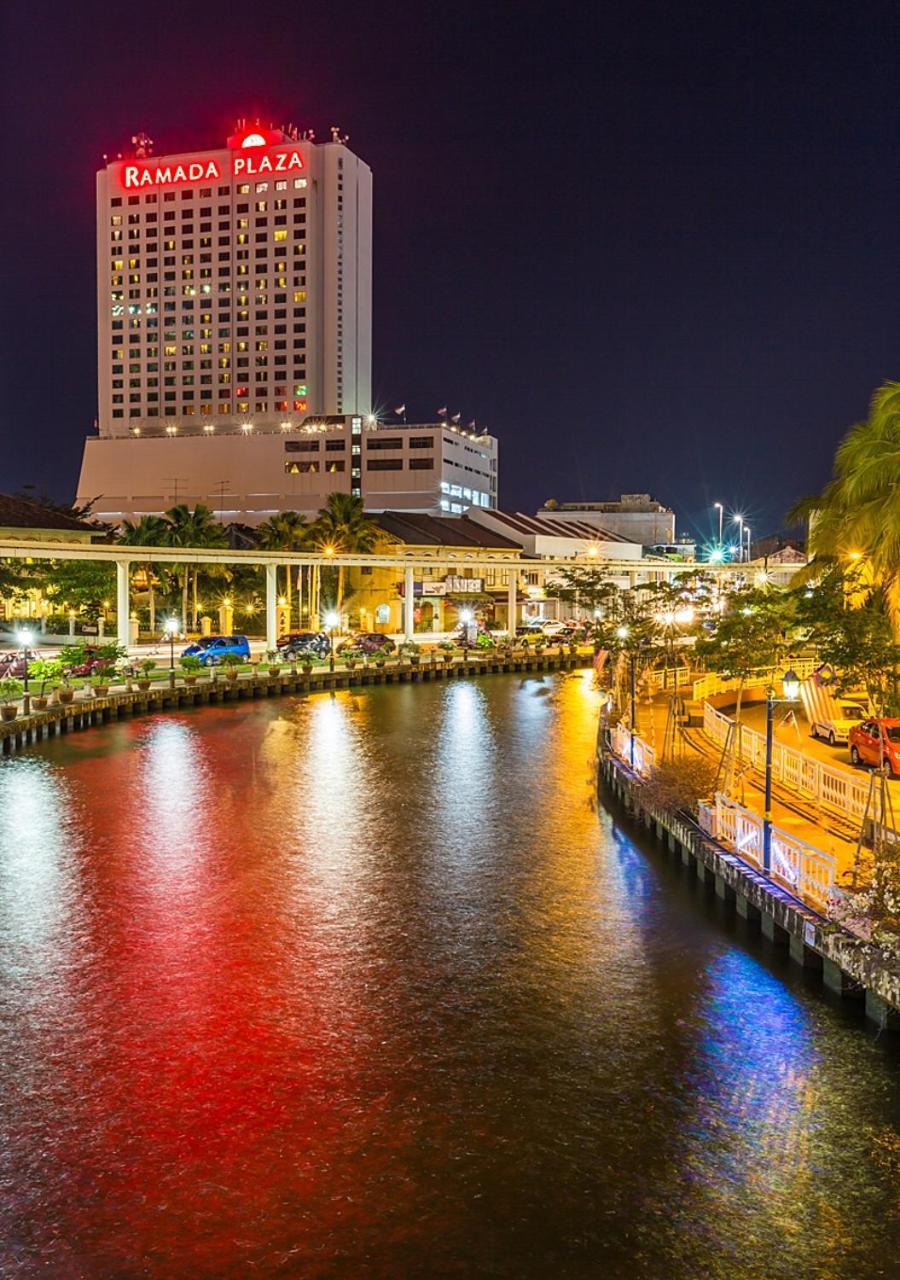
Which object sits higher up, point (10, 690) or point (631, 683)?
point (631, 683)

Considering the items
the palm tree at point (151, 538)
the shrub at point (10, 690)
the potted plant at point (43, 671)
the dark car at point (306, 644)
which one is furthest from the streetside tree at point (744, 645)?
the palm tree at point (151, 538)

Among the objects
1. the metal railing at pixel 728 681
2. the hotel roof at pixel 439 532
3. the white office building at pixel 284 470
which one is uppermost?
the white office building at pixel 284 470

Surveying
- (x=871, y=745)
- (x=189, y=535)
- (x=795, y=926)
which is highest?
(x=189, y=535)

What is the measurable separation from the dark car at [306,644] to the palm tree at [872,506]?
31755mm

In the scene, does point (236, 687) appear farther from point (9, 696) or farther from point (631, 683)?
point (631, 683)

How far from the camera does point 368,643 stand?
66.2 metres

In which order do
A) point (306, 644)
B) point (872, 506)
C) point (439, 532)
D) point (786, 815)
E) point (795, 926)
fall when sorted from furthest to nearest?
1. point (439, 532)
2. point (306, 644)
3. point (872, 506)
4. point (786, 815)
5. point (795, 926)

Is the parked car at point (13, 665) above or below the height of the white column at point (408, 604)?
below

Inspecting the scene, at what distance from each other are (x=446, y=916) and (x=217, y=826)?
849 cm

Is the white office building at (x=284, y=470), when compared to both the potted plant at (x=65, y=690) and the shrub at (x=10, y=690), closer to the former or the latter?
the potted plant at (x=65, y=690)

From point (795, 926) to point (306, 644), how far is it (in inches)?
1910

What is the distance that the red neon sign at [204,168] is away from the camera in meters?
153

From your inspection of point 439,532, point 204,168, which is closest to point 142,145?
point 204,168

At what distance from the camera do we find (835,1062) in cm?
1374
